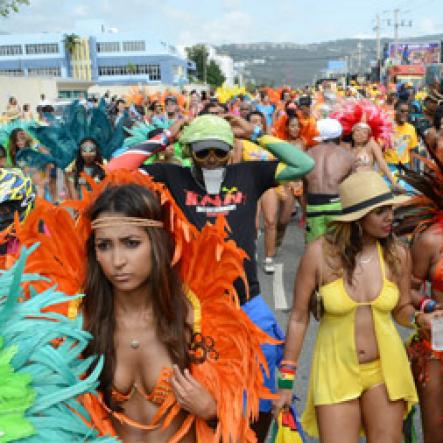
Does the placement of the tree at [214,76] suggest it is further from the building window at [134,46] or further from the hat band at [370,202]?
the hat band at [370,202]

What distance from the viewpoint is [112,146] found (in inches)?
269

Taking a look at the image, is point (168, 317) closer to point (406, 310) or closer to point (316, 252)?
point (316, 252)

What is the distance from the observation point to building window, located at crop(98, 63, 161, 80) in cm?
10431

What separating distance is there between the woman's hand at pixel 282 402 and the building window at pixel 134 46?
10702 centimetres

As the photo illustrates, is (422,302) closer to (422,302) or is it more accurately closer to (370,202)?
(422,302)

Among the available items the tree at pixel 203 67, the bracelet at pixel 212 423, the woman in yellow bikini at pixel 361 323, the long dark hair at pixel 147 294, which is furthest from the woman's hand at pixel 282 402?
the tree at pixel 203 67

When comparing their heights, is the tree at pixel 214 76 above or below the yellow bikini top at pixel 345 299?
above

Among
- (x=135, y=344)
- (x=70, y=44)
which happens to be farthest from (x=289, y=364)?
(x=70, y=44)

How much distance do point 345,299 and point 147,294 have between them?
102 centimetres

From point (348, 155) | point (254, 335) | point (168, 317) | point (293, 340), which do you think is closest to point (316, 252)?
point (293, 340)

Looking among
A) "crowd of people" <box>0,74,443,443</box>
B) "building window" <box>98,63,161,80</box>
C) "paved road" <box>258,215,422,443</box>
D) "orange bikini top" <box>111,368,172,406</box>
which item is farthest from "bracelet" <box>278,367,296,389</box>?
"building window" <box>98,63,161,80</box>

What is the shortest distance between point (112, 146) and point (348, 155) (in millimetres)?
2536

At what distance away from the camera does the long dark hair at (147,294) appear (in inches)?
84.6

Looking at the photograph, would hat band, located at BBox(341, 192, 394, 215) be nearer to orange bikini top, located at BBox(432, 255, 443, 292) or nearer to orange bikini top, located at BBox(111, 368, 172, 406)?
orange bikini top, located at BBox(432, 255, 443, 292)
